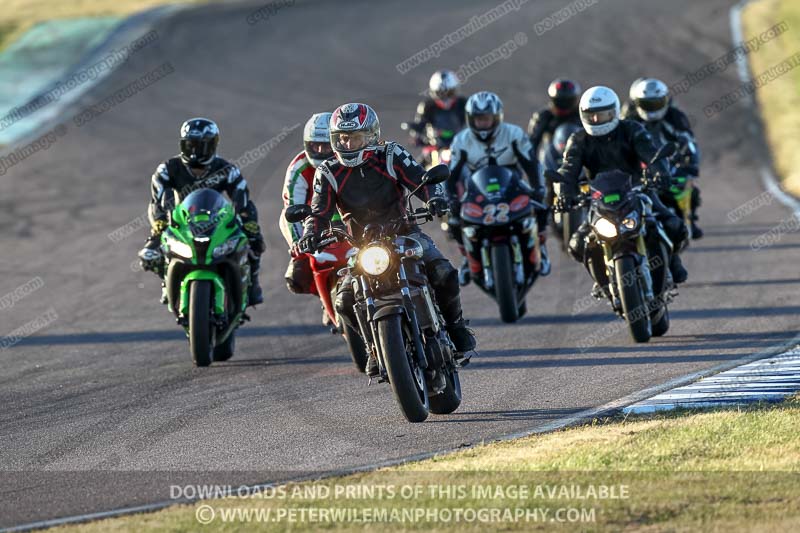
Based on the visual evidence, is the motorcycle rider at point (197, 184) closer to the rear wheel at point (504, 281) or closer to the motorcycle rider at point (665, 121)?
the rear wheel at point (504, 281)

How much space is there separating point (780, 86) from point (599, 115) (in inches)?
707

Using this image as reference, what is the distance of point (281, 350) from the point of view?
500 inches

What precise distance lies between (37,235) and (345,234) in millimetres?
10926

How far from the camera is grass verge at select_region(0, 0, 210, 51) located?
114 feet

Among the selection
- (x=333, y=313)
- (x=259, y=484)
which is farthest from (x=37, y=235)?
(x=259, y=484)

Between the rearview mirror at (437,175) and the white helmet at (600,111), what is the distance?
3682 millimetres

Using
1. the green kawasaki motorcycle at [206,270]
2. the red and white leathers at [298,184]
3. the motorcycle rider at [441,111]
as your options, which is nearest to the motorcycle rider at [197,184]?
the green kawasaki motorcycle at [206,270]

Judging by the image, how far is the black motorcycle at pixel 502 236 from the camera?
13.1 metres

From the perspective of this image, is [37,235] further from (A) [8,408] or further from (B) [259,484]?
(B) [259,484]

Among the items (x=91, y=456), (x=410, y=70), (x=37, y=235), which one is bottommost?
(x=91, y=456)

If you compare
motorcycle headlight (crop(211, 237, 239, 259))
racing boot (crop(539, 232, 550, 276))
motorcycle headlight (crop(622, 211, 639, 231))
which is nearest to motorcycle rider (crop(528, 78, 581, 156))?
racing boot (crop(539, 232, 550, 276))

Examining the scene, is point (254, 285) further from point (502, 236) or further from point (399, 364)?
point (399, 364)

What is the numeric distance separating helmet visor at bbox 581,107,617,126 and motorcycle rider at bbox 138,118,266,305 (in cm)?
316

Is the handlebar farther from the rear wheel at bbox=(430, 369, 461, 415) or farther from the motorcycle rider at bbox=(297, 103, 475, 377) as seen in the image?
the rear wheel at bbox=(430, 369, 461, 415)
